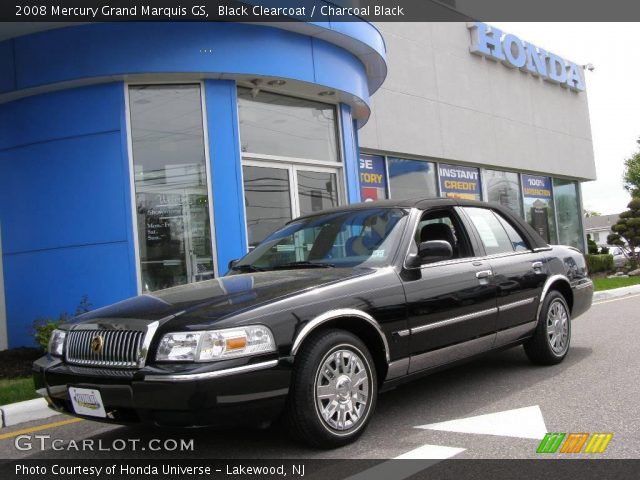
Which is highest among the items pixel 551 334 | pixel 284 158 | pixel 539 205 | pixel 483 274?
pixel 284 158

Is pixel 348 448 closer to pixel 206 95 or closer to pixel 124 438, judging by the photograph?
pixel 124 438

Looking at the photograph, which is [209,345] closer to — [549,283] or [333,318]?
[333,318]

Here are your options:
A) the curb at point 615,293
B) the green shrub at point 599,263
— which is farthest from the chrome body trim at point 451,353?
the green shrub at point 599,263

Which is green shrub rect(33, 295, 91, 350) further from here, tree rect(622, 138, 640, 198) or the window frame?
tree rect(622, 138, 640, 198)

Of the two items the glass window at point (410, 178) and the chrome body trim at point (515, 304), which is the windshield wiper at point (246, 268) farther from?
the glass window at point (410, 178)

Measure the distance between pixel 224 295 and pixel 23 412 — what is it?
2588 millimetres

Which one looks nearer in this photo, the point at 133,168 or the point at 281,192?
the point at 133,168

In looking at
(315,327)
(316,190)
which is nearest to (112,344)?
(315,327)

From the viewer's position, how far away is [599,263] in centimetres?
2159

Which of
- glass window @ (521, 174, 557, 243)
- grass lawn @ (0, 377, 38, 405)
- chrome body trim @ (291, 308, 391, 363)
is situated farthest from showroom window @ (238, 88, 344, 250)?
glass window @ (521, 174, 557, 243)

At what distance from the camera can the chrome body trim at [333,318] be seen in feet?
11.9

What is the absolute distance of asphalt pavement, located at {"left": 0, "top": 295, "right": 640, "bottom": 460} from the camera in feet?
12.4

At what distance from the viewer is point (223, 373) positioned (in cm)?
332

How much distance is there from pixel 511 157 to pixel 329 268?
16705mm
